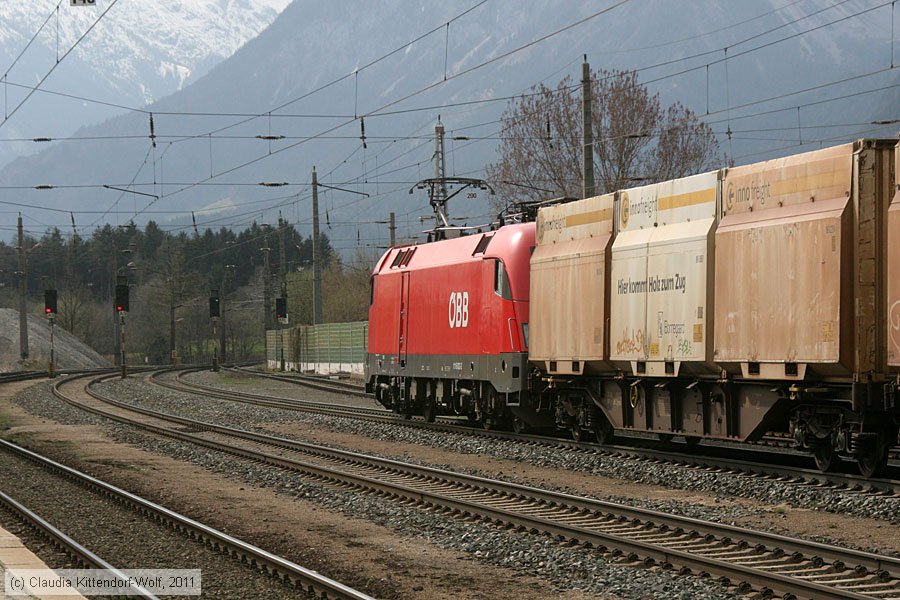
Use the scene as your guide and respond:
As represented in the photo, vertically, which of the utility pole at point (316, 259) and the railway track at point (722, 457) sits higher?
the utility pole at point (316, 259)

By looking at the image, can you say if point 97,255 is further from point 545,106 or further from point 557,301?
point 557,301

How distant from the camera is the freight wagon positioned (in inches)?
568

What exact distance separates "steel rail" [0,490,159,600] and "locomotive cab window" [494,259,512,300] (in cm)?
1000

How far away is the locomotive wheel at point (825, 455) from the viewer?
1558cm

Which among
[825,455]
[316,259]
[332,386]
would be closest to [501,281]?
[825,455]

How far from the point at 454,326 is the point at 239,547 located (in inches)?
531

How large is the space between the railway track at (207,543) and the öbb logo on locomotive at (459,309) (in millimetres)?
8680

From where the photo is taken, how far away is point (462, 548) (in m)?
12.1

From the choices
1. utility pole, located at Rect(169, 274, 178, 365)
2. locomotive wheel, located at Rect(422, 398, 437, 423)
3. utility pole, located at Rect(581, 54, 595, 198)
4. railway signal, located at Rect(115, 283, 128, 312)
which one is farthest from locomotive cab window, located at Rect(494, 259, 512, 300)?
utility pole, located at Rect(169, 274, 178, 365)

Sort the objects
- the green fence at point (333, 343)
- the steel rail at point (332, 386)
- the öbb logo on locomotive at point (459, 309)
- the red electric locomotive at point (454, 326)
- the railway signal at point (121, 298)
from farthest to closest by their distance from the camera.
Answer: the railway signal at point (121, 298)
the green fence at point (333, 343)
the steel rail at point (332, 386)
the öbb logo on locomotive at point (459, 309)
the red electric locomotive at point (454, 326)

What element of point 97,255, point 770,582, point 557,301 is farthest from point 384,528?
point 97,255

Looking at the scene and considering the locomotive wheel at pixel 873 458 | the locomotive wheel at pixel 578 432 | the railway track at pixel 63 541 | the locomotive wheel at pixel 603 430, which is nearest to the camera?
the railway track at pixel 63 541

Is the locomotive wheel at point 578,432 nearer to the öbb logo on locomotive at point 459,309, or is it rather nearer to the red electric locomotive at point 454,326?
the red electric locomotive at point 454,326

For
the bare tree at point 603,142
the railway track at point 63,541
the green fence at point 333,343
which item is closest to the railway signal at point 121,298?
the green fence at point 333,343
